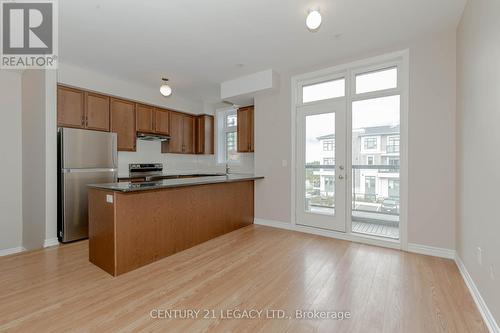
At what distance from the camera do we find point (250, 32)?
288 centimetres

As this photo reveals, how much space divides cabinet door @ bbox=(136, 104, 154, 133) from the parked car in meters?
4.48

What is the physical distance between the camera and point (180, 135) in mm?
5637

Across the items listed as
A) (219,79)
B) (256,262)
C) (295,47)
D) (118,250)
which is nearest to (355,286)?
(256,262)

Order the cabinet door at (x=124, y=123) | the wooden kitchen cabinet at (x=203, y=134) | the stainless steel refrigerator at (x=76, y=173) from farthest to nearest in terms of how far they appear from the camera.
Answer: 1. the wooden kitchen cabinet at (x=203, y=134)
2. the cabinet door at (x=124, y=123)
3. the stainless steel refrigerator at (x=76, y=173)

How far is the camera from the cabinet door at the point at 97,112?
3.98 m

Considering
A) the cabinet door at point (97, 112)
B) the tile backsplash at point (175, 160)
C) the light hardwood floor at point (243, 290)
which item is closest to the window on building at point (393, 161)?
the light hardwood floor at point (243, 290)

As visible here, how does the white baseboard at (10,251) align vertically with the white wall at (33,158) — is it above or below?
below

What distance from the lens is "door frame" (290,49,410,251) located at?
10.2 ft

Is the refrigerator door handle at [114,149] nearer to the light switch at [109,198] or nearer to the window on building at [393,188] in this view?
the light switch at [109,198]

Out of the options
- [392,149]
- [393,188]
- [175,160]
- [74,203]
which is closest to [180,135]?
[175,160]

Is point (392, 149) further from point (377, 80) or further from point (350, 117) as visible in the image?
point (377, 80)

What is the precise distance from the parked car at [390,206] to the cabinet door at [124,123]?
4.47m

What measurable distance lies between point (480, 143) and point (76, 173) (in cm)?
478

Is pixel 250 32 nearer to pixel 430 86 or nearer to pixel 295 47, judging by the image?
pixel 295 47
